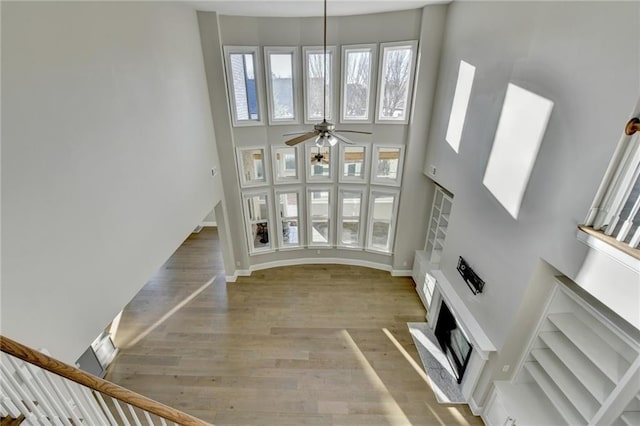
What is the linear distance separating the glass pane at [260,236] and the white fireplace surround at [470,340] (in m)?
4.39

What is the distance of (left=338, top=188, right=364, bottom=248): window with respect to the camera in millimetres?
6902

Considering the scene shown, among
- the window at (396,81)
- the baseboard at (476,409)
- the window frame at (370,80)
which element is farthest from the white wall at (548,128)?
the window frame at (370,80)

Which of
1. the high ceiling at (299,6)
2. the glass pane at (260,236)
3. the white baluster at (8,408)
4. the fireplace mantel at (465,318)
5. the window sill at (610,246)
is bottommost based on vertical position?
the glass pane at (260,236)

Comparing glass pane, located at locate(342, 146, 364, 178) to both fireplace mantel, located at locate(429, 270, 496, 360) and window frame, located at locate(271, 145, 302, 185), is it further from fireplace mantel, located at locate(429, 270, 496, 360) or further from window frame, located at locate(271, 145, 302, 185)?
fireplace mantel, located at locate(429, 270, 496, 360)

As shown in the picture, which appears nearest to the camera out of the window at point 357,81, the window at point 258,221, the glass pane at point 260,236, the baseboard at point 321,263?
the window at point 357,81

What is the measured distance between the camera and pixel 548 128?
9.44 feet

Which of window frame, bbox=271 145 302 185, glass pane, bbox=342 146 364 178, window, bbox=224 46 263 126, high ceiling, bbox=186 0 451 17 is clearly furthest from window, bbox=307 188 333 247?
high ceiling, bbox=186 0 451 17

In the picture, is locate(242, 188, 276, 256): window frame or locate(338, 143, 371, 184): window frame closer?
locate(338, 143, 371, 184): window frame

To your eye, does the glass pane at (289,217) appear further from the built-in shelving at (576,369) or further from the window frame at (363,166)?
the built-in shelving at (576,369)

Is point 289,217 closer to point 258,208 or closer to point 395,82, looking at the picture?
point 258,208

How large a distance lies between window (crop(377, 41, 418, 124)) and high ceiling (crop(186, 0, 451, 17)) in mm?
644

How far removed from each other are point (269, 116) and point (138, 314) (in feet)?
17.4

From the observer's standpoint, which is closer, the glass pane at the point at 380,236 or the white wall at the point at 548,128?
the white wall at the point at 548,128

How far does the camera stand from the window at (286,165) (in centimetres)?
653
